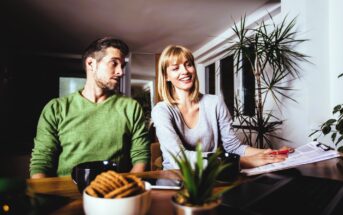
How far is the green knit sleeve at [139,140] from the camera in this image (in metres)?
1.45

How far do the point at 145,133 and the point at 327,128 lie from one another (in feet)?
5.31

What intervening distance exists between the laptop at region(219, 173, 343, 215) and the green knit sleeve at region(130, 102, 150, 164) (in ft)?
2.52

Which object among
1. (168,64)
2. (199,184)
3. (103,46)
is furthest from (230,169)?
(103,46)

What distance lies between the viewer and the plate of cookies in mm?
473

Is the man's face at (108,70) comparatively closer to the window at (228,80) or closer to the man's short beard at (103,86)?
the man's short beard at (103,86)

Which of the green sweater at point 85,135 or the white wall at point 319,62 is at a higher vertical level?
the white wall at point 319,62

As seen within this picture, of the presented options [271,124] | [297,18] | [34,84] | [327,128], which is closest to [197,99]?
[327,128]

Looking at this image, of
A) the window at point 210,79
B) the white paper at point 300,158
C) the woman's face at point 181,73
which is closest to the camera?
the white paper at point 300,158

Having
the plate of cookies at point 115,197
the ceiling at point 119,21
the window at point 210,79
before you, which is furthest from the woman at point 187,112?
the window at point 210,79

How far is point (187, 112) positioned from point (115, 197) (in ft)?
3.60

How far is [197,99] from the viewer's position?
5.29 ft

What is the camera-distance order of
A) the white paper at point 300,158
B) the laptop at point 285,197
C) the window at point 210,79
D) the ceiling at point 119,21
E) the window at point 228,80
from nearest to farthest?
the laptop at point 285,197
the white paper at point 300,158
the ceiling at point 119,21
the window at point 228,80
the window at point 210,79

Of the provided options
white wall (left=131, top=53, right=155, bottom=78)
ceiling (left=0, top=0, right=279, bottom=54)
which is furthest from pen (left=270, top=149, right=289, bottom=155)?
white wall (left=131, top=53, right=155, bottom=78)

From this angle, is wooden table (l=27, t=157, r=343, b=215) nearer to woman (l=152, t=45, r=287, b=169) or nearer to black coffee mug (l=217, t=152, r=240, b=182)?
black coffee mug (l=217, t=152, r=240, b=182)
